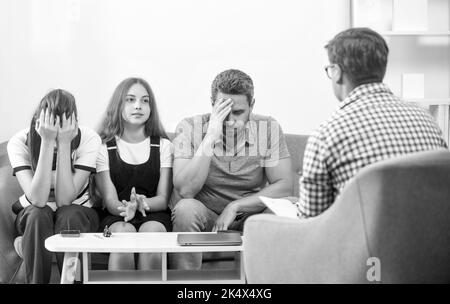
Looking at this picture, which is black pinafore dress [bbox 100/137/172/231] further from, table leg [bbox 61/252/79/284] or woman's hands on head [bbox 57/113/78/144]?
table leg [bbox 61/252/79/284]

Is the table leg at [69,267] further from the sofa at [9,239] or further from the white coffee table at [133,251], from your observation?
the sofa at [9,239]

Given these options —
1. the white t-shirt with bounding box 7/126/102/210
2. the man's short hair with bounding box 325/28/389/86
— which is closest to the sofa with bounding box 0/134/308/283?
the white t-shirt with bounding box 7/126/102/210

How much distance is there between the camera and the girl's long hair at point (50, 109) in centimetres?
285

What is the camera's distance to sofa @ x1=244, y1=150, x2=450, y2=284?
1700 millimetres

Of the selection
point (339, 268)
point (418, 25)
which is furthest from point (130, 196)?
point (418, 25)

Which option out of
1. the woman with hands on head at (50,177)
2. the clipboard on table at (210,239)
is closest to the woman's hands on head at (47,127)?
the woman with hands on head at (50,177)

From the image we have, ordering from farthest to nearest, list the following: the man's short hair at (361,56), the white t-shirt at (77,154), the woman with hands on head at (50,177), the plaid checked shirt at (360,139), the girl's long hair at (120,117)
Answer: the girl's long hair at (120,117)
the white t-shirt at (77,154)
the woman with hands on head at (50,177)
the man's short hair at (361,56)
the plaid checked shirt at (360,139)

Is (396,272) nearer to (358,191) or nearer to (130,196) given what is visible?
(358,191)

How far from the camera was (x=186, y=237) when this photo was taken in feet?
7.79

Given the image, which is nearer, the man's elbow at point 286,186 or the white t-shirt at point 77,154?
the white t-shirt at point 77,154

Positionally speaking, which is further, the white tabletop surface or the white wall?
the white wall

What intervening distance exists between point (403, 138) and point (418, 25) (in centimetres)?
186

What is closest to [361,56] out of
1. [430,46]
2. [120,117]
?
[120,117]

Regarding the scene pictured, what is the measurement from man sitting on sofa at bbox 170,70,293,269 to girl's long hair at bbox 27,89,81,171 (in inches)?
20.7
